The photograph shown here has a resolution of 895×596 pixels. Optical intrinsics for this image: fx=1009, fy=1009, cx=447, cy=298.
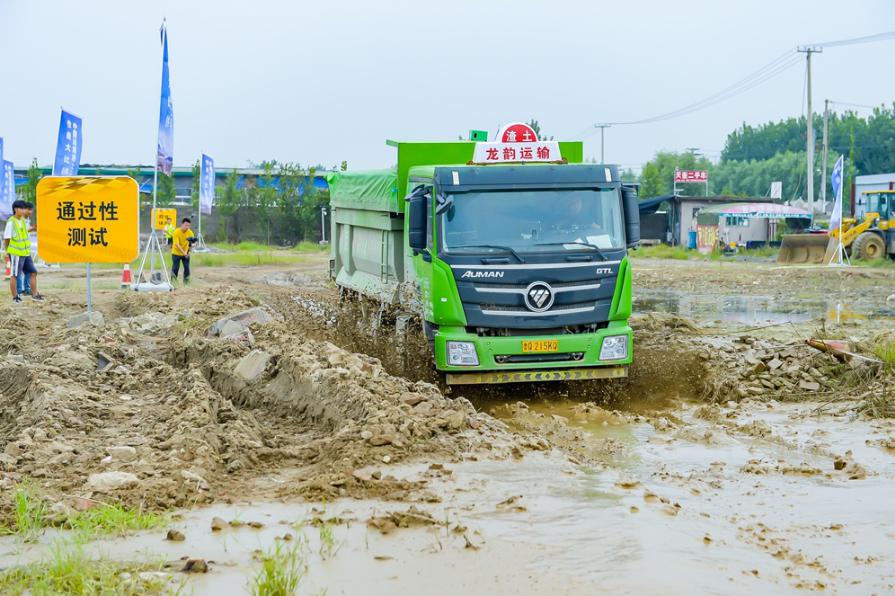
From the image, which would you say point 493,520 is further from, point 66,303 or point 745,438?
point 66,303

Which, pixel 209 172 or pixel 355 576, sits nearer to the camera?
pixel 355 576

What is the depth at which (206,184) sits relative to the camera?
38.0 meters

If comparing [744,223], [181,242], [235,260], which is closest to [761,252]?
[744,223]

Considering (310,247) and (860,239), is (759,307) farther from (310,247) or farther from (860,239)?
(310,247)

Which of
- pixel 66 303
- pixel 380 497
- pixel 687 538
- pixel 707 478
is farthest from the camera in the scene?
pixel 66 303

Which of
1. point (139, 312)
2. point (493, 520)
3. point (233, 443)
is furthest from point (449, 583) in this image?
point (139, 312)

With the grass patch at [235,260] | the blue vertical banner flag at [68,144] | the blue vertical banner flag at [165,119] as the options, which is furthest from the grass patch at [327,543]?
the grass patch at [235,260]

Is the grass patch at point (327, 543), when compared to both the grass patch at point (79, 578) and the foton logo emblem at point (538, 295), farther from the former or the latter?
the foton logo emblem at point (538, 295)

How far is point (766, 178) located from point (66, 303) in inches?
2951

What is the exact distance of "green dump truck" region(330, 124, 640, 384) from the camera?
9828mm

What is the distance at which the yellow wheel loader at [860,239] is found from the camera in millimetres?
33969

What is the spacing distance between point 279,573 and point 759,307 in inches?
653

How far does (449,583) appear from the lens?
4770 millimetres

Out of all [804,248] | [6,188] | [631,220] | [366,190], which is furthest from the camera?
[804,248]
